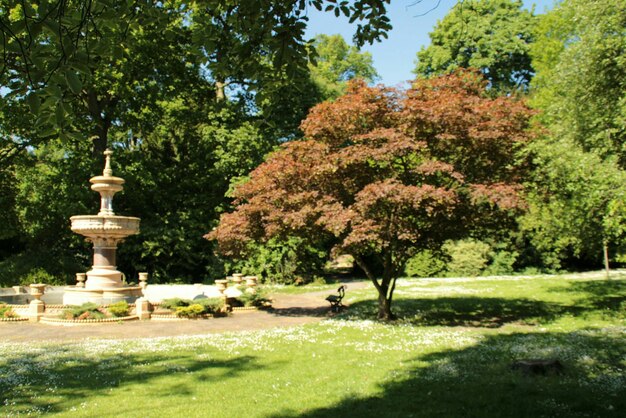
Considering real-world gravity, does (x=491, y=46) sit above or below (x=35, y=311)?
above

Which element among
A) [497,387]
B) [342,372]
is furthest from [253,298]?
[497,387]

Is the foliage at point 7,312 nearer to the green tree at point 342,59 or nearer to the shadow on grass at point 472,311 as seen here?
the shadow on grass at point 472,311

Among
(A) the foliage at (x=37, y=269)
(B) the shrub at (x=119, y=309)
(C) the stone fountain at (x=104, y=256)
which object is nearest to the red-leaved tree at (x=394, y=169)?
(B) the shrub at (x=119, y=309)

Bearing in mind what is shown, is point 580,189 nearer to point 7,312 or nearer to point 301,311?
point 301,311

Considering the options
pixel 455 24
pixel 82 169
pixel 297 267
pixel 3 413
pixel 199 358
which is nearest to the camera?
pixel 3 413

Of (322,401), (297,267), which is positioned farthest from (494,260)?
(322,401)

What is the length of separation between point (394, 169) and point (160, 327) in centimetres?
793

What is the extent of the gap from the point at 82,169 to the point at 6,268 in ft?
20.2

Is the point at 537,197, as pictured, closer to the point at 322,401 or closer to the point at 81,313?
the point at 322,401

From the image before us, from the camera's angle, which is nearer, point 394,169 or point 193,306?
point 394,169

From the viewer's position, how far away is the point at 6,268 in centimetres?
2408

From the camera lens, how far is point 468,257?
30.2 meters

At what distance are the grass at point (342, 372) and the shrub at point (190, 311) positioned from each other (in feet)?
11.4

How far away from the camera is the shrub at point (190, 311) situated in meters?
15.3
